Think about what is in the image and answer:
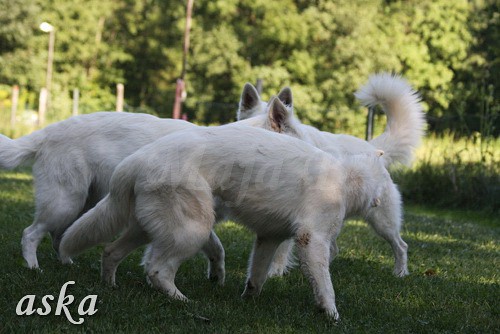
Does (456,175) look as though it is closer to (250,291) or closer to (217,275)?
(217,275)

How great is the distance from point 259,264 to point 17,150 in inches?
82.9

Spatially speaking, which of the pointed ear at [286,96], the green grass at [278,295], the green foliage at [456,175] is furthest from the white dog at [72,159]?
the green foliage at [456,175]

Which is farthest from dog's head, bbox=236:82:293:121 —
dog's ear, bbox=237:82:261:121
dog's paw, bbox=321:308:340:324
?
dog's paw, bbox=321:308:340:324

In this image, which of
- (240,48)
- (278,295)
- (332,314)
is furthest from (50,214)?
(240,48)

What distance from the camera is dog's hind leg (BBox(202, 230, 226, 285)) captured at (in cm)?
536

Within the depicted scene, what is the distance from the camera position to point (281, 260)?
5.98 metres

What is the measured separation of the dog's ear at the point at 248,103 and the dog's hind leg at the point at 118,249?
2429 millimetres

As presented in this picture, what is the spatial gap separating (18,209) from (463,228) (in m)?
5.83

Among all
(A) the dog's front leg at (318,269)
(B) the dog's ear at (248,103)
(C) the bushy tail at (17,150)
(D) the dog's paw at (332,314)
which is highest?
(B) the dog's ear at (248,103)

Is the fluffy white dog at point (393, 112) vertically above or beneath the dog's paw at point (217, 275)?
above

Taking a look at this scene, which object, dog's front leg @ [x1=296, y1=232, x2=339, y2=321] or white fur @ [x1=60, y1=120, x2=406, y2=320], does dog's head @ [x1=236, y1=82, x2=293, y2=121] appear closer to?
white fur @ [x1=60, y1=120, x2=406, y2=320]

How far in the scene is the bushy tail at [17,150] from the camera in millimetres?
5453

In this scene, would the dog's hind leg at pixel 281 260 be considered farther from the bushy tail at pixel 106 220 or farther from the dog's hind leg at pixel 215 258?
the bushy tail at pixel 106 220

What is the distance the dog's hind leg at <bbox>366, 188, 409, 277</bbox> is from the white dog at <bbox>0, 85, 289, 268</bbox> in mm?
1667
